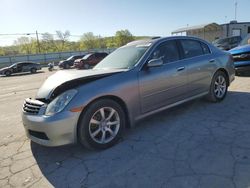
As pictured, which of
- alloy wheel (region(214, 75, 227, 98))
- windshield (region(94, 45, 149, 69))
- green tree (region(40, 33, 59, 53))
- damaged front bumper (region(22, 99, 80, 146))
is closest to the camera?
damaged front bumper (region(22, 99, 80, 146))

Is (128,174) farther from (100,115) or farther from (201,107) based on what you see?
(201,107)

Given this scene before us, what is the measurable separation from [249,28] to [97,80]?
36.9 m

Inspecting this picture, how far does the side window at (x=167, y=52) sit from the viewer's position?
438 cm

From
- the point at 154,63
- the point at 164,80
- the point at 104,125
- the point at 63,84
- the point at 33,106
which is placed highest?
the point at 154,63

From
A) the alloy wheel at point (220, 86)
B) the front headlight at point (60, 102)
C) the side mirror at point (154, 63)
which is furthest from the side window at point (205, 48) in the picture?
the front headlight at point (60, 102)

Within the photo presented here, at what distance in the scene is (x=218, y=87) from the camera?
568 cm

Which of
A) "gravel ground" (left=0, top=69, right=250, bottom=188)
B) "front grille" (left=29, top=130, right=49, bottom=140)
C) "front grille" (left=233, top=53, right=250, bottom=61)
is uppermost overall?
"front grille" (left=233, top=53, right=250, bottom=61)

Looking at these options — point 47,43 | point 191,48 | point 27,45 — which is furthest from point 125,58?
point 27,45

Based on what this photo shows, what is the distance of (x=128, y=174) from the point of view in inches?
116

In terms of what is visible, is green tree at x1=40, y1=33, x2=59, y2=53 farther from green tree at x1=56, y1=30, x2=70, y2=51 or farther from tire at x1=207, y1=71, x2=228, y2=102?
tire at x1=207, y1=71, x2=228, y2=102

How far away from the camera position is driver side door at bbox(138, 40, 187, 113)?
405 centimetres

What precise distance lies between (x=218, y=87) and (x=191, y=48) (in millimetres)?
1303

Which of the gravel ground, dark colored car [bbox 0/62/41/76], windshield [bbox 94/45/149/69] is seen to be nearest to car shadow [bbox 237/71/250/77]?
the gravel ground

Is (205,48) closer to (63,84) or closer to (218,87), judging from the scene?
(218,87)
